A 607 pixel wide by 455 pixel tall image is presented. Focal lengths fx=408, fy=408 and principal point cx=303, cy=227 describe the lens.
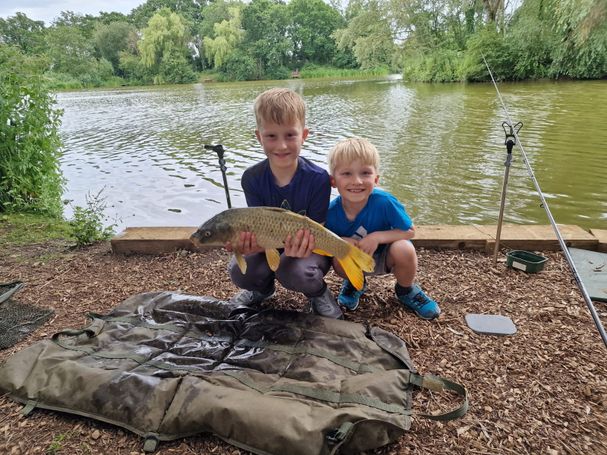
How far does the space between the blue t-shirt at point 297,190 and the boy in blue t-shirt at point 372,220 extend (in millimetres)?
124

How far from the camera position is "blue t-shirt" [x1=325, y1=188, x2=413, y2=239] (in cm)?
244

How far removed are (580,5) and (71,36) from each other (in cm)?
6599

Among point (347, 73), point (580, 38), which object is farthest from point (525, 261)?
point (347, 73)

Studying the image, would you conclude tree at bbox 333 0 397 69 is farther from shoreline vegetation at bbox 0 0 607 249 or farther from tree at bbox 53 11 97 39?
tree at bbox 53 11 97 39

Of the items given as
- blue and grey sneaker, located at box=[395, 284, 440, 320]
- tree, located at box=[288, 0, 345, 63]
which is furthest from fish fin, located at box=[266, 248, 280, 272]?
tree, located at box=[288, 0, 345, 63]

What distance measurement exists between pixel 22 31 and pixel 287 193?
269 ft

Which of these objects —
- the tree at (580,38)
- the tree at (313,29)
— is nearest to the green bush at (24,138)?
the tree at (580,38)

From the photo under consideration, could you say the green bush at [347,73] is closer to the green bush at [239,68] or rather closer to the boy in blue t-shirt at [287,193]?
the green bush at [239,68]

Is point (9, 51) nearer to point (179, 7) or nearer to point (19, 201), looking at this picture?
point (19, 201)

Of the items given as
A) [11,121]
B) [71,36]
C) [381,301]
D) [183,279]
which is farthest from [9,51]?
[71,36]

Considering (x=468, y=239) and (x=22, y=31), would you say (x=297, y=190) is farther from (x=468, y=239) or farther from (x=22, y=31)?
(x=22, y=31)

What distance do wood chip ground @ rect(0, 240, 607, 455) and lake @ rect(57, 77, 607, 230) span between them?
2.43 metres

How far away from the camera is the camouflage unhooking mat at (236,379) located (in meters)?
1.60

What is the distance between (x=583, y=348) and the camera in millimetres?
2119
